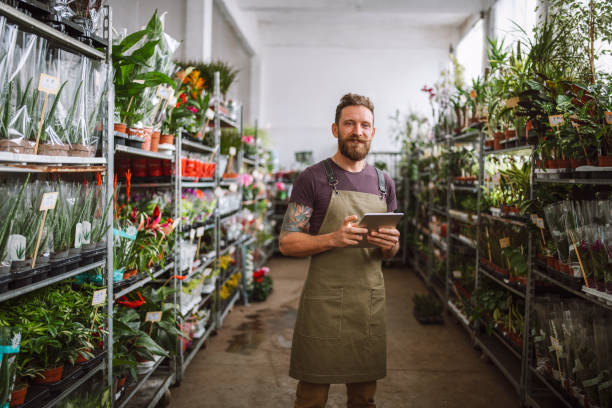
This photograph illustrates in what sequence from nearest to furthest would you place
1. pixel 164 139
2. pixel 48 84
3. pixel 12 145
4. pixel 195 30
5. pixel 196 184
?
pixel 12 145 → pixel 48 84 → pixel 164 139 → pixel 196 184 → pixel 195 30

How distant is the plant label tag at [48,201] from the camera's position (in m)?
1.60

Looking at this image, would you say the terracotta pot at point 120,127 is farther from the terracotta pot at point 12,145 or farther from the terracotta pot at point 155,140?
the terracotta pot at point 12,145

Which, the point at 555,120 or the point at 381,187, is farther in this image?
the point at 555,120

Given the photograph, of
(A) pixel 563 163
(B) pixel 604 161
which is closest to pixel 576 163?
(A) pixel 563 163

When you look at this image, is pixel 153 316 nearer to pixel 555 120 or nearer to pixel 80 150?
pixel 80 150

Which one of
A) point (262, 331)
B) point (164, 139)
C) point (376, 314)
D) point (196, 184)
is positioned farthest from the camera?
point (262, 331)

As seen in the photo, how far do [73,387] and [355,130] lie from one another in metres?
1.55

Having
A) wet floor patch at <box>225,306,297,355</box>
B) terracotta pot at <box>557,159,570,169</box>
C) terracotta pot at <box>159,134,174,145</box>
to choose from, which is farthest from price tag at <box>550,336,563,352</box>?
terracotta pot at <box>159,134,174,145</box>

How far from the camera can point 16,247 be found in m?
1.51

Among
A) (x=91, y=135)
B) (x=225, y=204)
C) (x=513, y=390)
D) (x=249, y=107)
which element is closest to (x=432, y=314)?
(x=513, y=390)

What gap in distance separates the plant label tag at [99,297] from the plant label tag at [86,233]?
0.21 metres

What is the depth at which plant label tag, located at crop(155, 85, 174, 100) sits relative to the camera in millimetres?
2582

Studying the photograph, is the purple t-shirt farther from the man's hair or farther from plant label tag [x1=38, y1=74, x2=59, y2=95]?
plant label tag [x1=38, y1=74, x2=59, y2=95]

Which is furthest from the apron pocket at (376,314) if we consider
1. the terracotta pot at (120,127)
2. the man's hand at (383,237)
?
the terracotta pot at (120,127)
